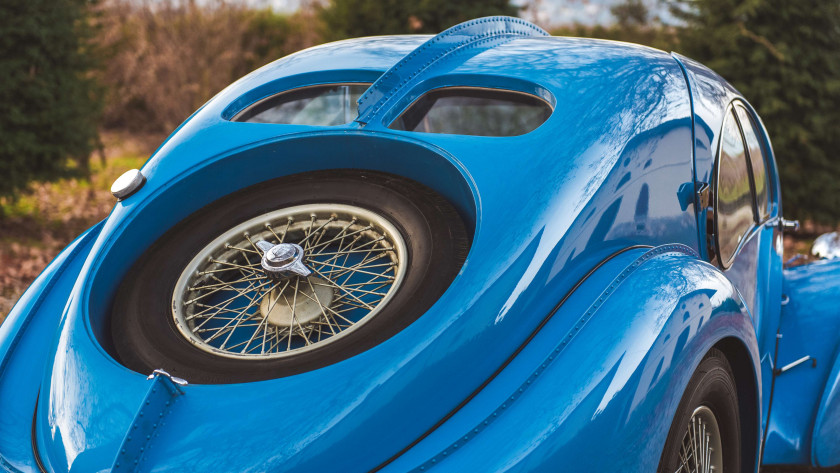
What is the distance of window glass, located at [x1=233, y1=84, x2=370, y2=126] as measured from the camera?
289 centimetres

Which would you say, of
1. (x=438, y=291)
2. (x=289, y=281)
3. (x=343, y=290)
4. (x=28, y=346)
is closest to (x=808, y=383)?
(x=438, y=291)

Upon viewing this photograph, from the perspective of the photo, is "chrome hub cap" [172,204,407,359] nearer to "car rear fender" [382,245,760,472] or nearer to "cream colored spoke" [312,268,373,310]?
"cream colored spoke" [312,268,373,310]

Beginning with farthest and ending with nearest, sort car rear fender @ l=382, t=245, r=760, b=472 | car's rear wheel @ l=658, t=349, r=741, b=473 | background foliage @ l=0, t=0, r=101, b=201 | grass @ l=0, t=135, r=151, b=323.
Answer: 1. background foliage @ l=0, t=0, r=101, b=201
2. grass @ l=0, t=135, r=151, b=323
3. car's rear wheel @ l=658, t=349, r=741, b=473
4. car rear fender @ l=382, t=245, r=760, b=472

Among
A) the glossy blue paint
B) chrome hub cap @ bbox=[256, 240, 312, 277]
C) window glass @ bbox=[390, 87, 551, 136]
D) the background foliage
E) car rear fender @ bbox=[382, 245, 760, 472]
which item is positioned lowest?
the glossy blue paint

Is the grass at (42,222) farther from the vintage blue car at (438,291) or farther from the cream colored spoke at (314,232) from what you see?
the cream colored spoke at (314,232)

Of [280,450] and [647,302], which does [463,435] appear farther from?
[647,302]

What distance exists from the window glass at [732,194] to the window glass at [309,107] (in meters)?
1.38

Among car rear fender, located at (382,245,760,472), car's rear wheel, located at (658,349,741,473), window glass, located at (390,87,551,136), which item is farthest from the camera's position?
window glass, located at (390,87,551,136)

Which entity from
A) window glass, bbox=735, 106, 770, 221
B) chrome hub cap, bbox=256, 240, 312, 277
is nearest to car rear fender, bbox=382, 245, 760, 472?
chrome hub cap, bbox=256, 240, 312, 277

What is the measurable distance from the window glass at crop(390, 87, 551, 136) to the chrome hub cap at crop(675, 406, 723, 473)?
49.0 inches

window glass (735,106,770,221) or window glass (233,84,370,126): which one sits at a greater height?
window glass (233,84,370,126)

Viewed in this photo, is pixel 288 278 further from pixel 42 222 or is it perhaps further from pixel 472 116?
pixel 42 222

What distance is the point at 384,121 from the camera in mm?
2516

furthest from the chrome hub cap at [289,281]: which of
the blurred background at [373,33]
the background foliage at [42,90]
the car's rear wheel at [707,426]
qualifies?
the background foliage at [42,90]
